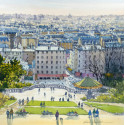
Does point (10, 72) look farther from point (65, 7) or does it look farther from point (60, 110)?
point (65, 7)

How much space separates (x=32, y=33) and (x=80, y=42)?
98cm

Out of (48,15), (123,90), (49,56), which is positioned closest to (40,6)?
(48,15)

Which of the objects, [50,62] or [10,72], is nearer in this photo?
[50,62]

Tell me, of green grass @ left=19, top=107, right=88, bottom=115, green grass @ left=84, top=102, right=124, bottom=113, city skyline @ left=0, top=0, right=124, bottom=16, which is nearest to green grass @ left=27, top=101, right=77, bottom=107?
green grass @ left=19, top=107, right=88, bottom=115

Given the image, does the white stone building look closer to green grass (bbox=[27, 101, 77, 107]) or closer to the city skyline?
green grass (bbox=[27, 101, 77, 107])

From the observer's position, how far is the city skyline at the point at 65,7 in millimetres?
7172

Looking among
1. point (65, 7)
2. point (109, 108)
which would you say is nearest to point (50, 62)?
point (65, 7)

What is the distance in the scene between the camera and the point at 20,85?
A: 24.7ft

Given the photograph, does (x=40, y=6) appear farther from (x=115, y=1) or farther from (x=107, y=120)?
(x=107, y=120)

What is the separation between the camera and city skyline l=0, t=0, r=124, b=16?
7172mm

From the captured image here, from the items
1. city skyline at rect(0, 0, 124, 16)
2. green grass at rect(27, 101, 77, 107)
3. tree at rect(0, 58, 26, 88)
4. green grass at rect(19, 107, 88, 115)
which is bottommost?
green grass at rect(19, 107, 88, 115)

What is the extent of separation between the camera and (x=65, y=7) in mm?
7227

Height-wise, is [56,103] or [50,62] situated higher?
[50,62]

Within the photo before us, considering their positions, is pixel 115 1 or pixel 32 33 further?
pixel 32 33
